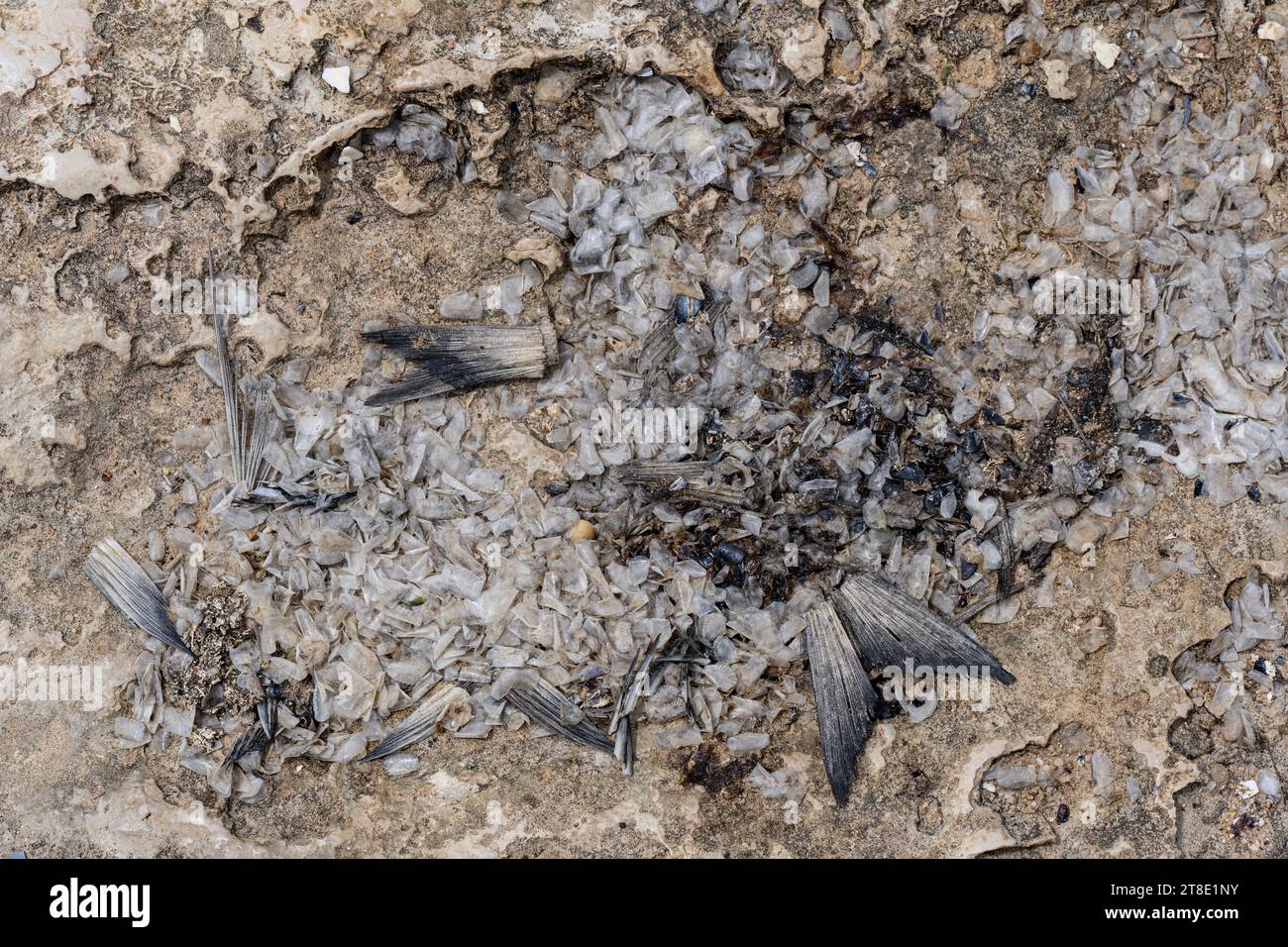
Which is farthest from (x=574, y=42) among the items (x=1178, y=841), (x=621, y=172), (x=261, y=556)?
(x=1178, y=841)

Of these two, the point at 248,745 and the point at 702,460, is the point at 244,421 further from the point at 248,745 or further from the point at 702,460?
the point at 702,460

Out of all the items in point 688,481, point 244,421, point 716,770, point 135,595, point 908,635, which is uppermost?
point 244,421

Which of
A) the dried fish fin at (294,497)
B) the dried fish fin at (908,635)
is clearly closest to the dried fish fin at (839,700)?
the dried fish fin at (908,635)

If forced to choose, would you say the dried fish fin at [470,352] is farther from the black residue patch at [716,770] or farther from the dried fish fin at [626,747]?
the black residue patch at [716,770]

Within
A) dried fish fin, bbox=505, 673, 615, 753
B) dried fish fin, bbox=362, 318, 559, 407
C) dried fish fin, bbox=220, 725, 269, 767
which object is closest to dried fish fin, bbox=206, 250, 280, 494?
dried fish fin, bbox=362, 318, 559, 407

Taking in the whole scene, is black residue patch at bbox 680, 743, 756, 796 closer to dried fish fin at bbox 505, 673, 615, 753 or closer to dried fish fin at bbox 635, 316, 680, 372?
dried fish fin at bbox 505, 673, 615, 753

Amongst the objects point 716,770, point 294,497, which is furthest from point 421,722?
point 716,770

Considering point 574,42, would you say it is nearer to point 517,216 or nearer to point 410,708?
point 517,216
